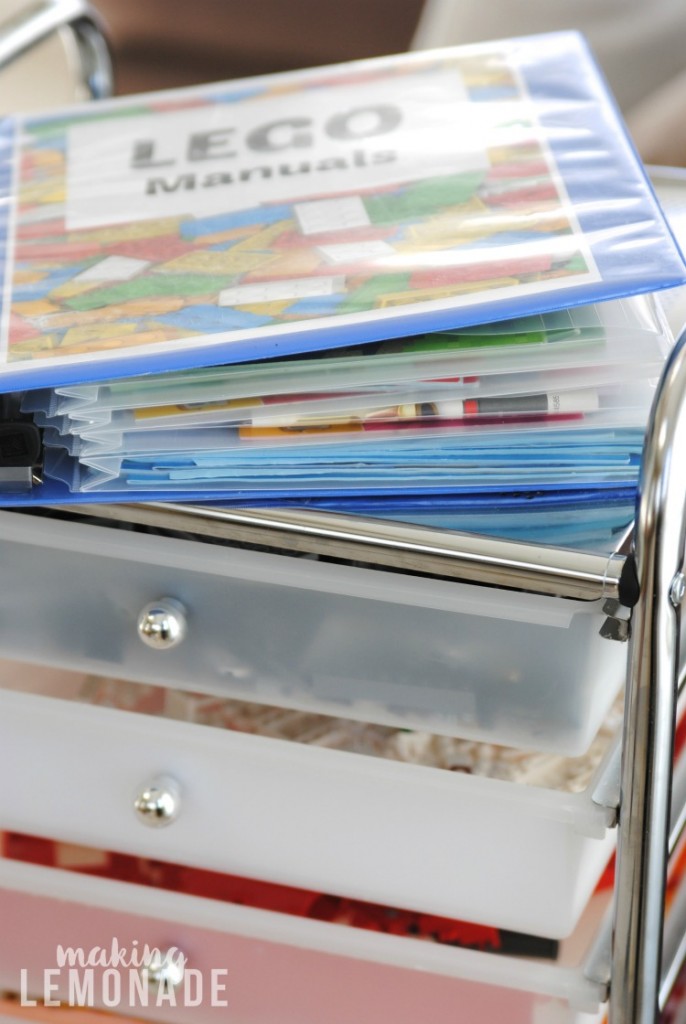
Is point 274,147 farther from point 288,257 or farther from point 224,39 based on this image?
point 224,39

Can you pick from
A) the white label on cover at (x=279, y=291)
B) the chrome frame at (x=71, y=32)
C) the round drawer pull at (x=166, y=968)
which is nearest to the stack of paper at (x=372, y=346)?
the white label on cover at (x=279, y=291)

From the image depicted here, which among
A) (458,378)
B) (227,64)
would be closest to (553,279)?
(458,378)

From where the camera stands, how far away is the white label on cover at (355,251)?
50 cm

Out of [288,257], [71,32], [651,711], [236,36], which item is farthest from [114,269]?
[236,36]

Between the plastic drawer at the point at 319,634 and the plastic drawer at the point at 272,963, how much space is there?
0.12m

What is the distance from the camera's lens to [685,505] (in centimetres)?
43

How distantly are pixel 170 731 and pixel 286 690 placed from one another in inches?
2.7

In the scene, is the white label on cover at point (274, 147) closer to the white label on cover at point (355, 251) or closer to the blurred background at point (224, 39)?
the white label on cover at point (355, 251)

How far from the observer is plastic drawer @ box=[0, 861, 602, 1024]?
55cm

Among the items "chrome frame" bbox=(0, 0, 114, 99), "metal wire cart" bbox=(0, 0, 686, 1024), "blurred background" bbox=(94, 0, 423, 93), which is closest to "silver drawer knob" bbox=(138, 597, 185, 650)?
"metal wire cart" bbox=(0, 0, 686, 1024)

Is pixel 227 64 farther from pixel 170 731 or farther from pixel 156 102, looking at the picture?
pixel 170 731

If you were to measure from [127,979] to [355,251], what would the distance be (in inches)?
16.7

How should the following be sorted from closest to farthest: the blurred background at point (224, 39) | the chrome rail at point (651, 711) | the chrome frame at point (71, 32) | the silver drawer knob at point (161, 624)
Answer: the chrome rail at point (651, 711) → the silver drawer knob at point (161, 624) → the chrome frame at point (71, 32) → the blurred background at point (224, 39)

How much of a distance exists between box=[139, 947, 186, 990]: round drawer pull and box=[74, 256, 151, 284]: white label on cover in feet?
1.20
